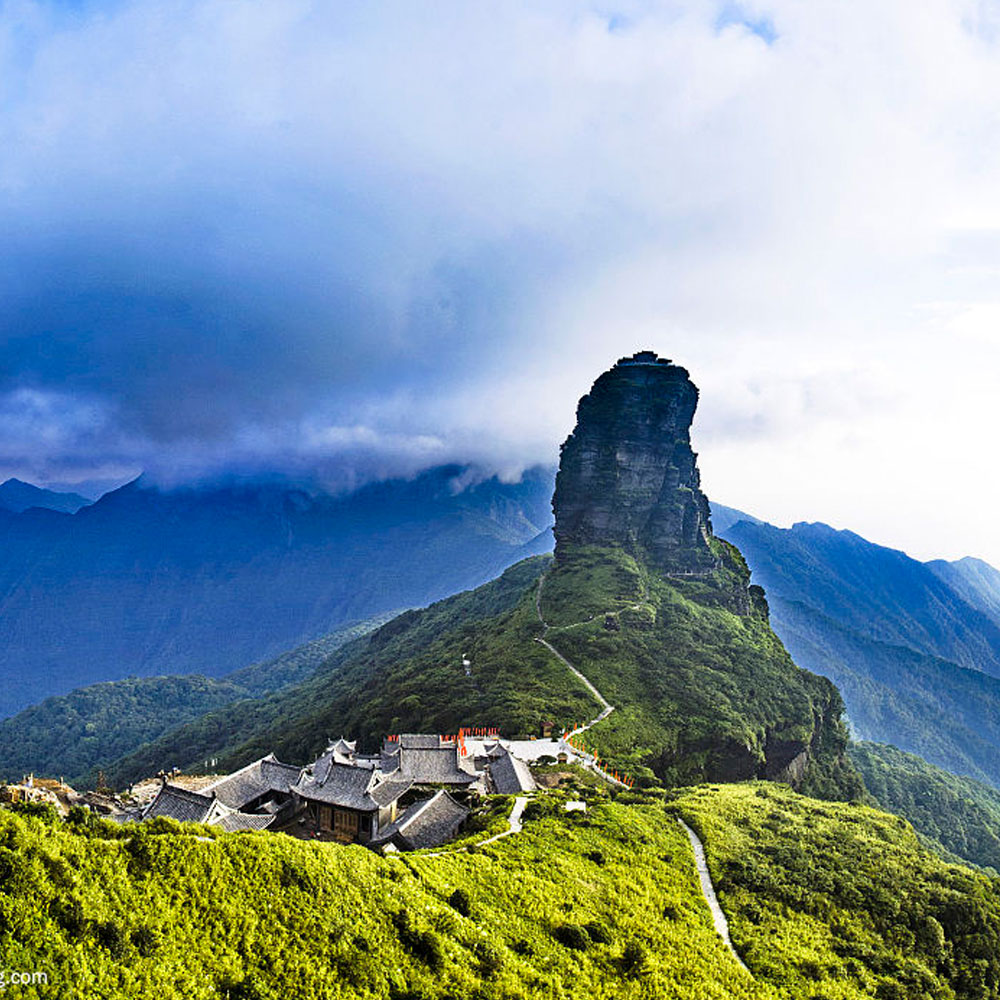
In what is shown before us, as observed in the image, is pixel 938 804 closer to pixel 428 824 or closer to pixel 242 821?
pixel 428 824

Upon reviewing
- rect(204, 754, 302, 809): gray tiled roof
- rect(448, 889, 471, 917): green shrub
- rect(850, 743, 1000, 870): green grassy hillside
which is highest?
rect(448, 889, 471, 917): green shrub

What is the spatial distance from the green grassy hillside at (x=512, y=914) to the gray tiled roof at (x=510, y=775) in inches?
316

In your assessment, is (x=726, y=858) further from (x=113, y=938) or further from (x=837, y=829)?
(x=113, y=938)

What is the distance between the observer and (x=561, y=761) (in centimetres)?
5956

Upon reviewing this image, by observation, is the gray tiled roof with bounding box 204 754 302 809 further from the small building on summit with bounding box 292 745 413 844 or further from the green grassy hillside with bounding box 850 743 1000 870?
the green grassy hillside with bounding box 850 743 1000 870

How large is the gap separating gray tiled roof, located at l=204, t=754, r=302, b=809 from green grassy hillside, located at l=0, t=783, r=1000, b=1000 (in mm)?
23704

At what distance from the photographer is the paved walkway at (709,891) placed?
91.8 ft

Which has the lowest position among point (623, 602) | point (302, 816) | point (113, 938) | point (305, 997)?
point (302, 816)

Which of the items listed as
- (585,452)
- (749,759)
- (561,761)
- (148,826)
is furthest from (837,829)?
(585,452)

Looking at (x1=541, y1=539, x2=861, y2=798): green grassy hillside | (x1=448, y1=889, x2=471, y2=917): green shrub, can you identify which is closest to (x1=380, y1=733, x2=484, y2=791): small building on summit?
(x1=541, y1=539, x2=861, y2=798): green grassy hillside

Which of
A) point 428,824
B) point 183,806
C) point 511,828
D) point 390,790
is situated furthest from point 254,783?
point 511,828

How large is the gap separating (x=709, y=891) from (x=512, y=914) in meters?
14.7

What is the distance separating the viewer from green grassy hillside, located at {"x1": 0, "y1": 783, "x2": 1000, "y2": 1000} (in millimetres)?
13680

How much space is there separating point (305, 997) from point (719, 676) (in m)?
88.8
